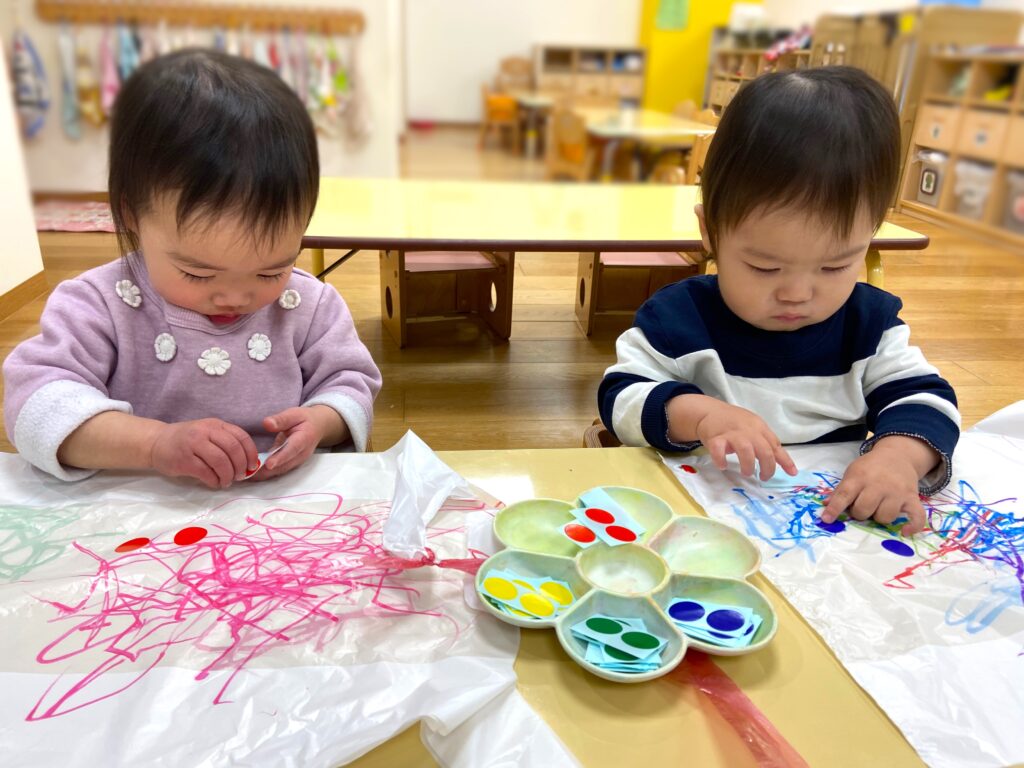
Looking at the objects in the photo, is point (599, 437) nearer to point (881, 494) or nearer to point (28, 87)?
point (881, 494)

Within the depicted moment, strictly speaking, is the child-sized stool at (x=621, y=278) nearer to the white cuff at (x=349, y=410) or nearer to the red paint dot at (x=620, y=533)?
the white cuff at (x=349, y=410)

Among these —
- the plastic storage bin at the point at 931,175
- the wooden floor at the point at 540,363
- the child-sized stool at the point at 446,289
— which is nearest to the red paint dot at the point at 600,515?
the plastic storage bin at the point at 931,175

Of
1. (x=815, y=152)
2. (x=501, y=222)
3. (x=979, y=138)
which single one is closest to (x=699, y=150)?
(x=815, y=152)

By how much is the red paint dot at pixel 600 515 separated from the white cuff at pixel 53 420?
28 cm

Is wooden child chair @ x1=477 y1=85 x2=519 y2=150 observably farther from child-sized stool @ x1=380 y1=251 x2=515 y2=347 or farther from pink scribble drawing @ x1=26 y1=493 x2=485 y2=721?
child-sized stool @ x1=380 y1=251 x2=515 y2=347

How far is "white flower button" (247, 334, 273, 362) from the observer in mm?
519

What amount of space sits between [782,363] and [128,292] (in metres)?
0.46

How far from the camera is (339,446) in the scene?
537 millimetres

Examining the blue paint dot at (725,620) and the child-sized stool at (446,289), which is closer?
the blue paint dot at (725,620)

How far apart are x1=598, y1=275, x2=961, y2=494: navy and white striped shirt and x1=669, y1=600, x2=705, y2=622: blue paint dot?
0.20 m

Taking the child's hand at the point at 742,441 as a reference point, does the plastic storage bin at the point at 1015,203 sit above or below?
above

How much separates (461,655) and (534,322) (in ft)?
4.90

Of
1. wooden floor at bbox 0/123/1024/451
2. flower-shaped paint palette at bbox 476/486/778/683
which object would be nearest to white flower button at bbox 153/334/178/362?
flower-shaped paint palette at bbox 476/486/778/683

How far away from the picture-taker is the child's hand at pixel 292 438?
0.43 metres
